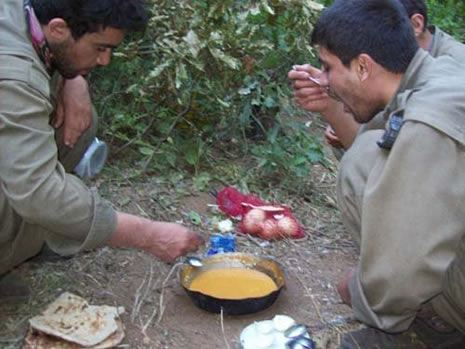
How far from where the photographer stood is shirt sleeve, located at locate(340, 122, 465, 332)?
7.64 feet

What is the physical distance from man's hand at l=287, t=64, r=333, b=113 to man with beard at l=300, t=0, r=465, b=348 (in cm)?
56

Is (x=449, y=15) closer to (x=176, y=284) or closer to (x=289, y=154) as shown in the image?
(x=289, y=154)

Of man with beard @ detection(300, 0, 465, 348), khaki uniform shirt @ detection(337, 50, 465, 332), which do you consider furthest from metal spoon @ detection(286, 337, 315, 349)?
khaki uniform shirt @ detection(337, 50, 465, 332)

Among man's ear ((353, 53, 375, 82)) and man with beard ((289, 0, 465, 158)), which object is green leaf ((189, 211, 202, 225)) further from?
man's ear ((353, 53, 375, 82))

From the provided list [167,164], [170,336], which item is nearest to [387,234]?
[170,336]

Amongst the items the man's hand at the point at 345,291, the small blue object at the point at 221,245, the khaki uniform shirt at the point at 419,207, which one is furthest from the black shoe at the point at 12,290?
the khaki uniform shirt at the point at 419,207

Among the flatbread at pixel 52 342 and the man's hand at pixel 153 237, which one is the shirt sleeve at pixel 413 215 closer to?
the man's hand at pixel 153 237

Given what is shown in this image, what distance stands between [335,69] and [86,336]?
56.1 inches

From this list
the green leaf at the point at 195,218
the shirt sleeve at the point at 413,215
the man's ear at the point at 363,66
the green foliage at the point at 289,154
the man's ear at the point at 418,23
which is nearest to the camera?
the shirt sleeve at the point at 413,215

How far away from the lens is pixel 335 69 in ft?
A: 9.11

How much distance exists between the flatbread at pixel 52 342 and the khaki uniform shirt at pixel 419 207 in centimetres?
100

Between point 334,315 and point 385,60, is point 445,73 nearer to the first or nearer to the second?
point 385,60

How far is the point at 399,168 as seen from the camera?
2.37m

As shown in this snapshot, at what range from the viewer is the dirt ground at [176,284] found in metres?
3.01
